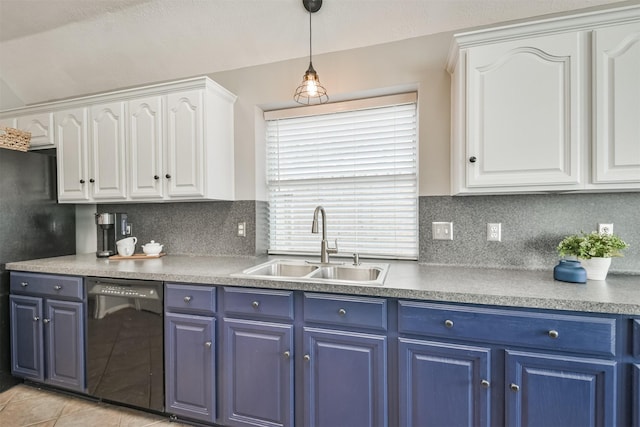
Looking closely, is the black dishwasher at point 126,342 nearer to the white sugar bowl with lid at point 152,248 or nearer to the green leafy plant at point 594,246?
the white sugar bowl with lid at point 152,248

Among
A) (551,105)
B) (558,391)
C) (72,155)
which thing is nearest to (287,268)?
(558,391)

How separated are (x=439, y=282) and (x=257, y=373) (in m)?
1.08

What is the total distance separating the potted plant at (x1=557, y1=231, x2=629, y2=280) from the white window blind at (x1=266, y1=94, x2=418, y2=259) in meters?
0.89

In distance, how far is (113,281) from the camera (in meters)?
1.94

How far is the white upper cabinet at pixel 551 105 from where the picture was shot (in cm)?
146

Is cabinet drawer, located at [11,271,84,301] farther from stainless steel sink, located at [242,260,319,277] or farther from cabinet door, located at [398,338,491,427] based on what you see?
cabinet door, located at [398,338,491,427]

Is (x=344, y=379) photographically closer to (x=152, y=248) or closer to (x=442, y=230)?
(x=442, y=230)

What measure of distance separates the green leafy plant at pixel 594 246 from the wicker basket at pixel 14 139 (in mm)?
3781

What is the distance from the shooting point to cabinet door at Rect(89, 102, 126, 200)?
7.82 feet

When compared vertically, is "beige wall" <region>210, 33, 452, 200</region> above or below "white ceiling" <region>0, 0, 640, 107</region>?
below

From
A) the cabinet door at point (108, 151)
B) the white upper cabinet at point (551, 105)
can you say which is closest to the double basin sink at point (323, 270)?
the white upper cabinet at point (551, 105)

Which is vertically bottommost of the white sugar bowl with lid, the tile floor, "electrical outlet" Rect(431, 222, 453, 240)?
the tile floor

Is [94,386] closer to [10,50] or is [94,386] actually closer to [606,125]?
[10,50]

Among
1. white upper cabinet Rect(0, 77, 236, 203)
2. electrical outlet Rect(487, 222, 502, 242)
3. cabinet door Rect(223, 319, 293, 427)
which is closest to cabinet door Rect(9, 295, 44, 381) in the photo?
white upper cabinet Rect(0, 77, 236, 203)
